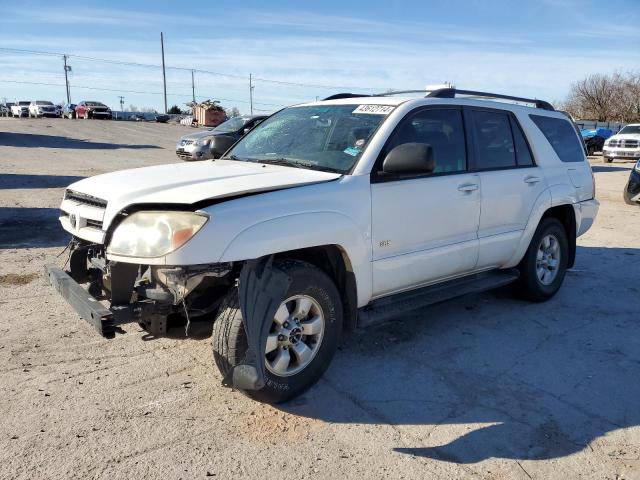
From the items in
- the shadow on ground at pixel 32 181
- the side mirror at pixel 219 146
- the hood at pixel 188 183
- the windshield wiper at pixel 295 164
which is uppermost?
the side mirror at pixel 219 146

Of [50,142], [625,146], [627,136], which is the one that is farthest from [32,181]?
[627,136]

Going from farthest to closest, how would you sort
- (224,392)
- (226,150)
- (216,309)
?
(226,150) < (224,392) < (216,309)

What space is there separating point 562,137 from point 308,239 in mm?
3706

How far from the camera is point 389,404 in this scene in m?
3.61

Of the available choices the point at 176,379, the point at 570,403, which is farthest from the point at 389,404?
the point at 176,379

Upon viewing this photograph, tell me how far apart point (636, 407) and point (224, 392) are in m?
2.66

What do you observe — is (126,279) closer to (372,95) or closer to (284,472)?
(284,472)

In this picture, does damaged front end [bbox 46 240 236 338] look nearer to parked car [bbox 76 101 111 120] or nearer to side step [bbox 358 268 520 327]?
side step [bbox 358 268 520 327]

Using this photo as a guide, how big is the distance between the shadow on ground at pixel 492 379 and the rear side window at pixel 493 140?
4.66 feet

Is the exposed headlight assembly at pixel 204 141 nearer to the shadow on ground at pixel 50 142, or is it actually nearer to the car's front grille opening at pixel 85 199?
the shadow on ground at pixel 50 142

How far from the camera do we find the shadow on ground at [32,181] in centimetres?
1207

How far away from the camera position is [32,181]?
1283 centimetres

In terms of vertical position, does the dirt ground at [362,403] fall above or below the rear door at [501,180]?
below

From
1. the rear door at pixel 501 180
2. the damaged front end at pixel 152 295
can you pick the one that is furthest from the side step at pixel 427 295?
the damaged front end at pixel 152 295
